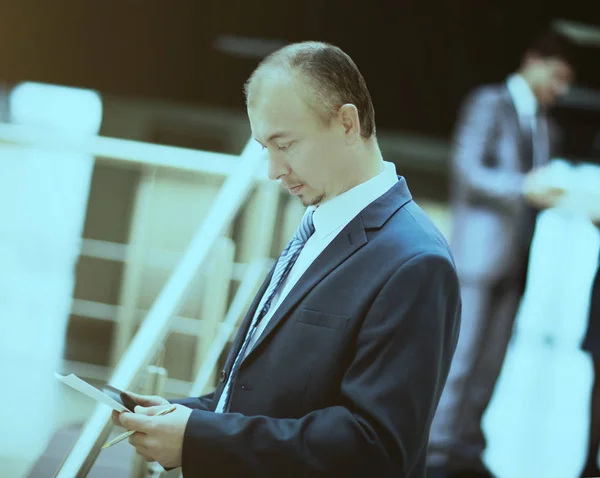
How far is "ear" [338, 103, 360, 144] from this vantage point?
0.87 meters

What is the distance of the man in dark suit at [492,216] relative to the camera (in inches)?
93.2

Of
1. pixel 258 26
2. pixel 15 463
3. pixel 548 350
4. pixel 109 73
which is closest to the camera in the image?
pixel 15 463

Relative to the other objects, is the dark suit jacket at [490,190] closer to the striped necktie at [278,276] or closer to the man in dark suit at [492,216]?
the man in dark suit at [492,216]

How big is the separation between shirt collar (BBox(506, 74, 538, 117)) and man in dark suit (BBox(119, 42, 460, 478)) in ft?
5.16

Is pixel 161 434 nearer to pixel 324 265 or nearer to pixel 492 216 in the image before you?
pixel 324 265

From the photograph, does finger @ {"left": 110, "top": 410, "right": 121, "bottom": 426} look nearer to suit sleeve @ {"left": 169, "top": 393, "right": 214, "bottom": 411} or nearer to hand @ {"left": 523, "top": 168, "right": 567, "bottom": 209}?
suit sleeve @ {"left": 169, "top": 393, "right": 214, "bottom": 411}

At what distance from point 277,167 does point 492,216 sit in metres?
1.62

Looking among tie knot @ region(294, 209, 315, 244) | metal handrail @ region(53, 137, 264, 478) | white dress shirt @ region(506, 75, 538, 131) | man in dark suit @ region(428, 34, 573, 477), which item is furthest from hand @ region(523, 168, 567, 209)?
tie knot @ region(294, 209, 315, 244)

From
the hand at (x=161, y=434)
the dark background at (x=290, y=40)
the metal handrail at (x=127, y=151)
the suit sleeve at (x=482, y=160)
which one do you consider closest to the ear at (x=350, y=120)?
the hand at (x=161, y=434)

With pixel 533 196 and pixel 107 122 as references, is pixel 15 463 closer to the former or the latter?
pixel 533 196

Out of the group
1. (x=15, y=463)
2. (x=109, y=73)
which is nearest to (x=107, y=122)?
(x=109, y=73)

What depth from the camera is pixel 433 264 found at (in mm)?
813

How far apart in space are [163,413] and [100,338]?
3445mm

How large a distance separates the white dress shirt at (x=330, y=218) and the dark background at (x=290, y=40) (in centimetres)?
257
